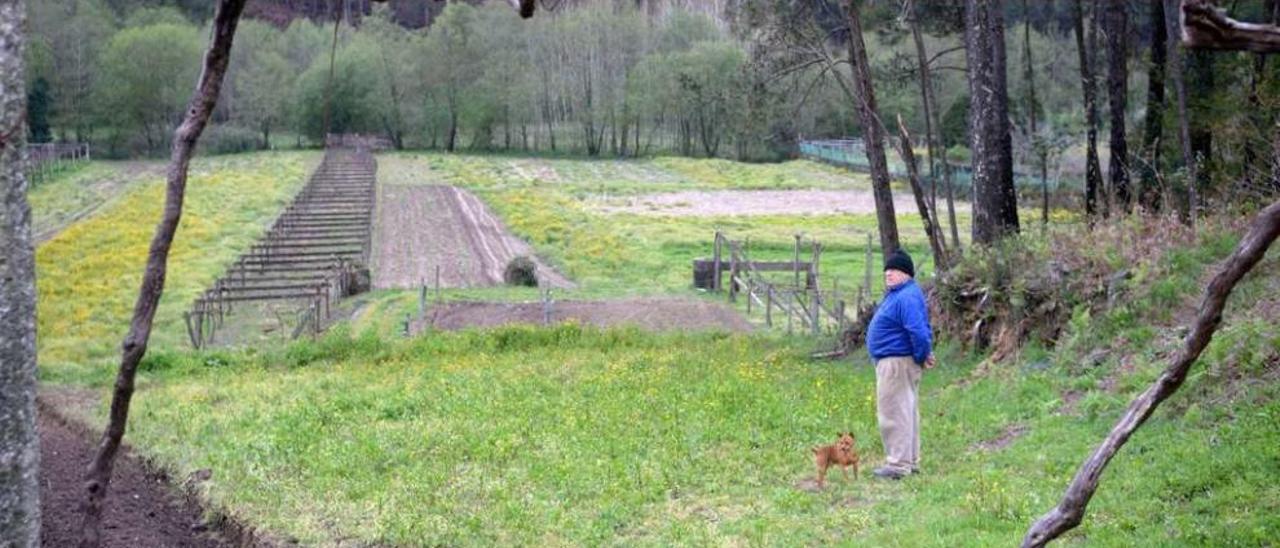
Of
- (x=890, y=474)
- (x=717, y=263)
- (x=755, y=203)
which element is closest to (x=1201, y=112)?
(x=890, y=474)

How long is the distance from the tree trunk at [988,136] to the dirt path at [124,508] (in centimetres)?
1129

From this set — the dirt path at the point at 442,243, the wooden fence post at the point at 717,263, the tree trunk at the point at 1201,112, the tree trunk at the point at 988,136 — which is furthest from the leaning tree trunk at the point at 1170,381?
the dirt path at the point at 442,243

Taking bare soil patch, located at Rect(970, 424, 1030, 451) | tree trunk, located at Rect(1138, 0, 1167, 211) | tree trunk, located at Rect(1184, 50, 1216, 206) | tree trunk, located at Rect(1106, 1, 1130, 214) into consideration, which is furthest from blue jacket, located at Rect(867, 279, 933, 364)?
tree trunk, located at Rect(1138, 0, 1167, 211)

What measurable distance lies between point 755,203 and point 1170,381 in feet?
202

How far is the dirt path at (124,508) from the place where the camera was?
9.32 m

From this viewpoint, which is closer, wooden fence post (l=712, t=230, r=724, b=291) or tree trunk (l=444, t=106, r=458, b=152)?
wooden fence post (l=712, t=230, r=724, b=291)

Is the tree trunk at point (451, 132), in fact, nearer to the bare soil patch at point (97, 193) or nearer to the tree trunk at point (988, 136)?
the bare soil patch at point (97, 193)

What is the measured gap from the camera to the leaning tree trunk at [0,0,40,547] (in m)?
5.08

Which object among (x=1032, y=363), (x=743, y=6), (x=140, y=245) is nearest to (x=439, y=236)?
(x=140, y=245)

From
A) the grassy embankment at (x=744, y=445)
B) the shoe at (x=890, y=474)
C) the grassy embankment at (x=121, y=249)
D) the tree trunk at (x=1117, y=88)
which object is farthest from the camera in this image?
the grassy embankment at (x=121, y=249)

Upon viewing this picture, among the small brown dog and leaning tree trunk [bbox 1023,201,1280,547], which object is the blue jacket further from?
leaning tree trunk [bbox 1023,201,1280,547]

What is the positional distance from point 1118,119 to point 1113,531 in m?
16.4

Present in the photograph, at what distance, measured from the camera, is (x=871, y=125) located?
67.6 ft

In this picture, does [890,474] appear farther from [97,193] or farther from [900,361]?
[97,193]
